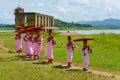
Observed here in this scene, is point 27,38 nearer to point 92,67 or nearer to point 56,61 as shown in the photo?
point 56,61

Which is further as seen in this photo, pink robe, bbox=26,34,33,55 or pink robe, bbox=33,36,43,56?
pink robe, bbox=26,34,33,55

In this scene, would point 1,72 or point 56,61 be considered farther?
point 56,61

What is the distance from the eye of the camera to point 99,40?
35344 mm

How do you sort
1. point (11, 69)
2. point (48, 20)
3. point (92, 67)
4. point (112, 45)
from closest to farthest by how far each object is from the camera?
point (11, 69) < point (92, 67) < point (112, 45) < point (48, 20)

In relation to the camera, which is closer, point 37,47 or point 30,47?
point 37,47

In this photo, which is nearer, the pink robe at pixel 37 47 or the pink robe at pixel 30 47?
the pink robe at pixel 37 47

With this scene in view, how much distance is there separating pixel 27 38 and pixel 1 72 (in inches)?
300

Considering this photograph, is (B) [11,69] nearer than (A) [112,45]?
Yes

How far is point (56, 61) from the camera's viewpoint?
2033cm

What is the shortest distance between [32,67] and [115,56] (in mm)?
6667

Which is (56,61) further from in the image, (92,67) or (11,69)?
(11,69)

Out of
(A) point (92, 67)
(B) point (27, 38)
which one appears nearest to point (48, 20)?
(B) point (27, 38)

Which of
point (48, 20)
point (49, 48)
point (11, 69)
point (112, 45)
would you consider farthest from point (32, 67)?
point (48, 20)

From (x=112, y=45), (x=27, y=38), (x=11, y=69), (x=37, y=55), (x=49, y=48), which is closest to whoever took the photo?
(x=11, y=69)
